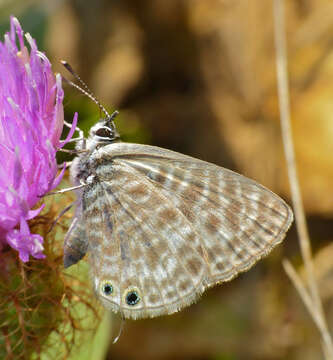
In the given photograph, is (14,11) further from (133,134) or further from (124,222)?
Result: (124,222)

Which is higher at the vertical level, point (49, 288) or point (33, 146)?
point (33, 146)

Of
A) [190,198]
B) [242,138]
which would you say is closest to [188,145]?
[242,138]

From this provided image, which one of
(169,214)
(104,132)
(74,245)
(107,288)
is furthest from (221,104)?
(107,288)

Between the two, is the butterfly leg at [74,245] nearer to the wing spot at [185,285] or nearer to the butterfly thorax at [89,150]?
the butterfly thorax at [89,150]

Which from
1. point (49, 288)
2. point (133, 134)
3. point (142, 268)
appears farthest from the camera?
point (133, 134)

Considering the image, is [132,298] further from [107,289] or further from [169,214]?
[169,214]

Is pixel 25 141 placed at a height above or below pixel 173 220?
above

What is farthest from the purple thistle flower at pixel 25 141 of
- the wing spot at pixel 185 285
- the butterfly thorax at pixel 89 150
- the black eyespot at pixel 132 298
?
the wing spot at pixel 185 285
